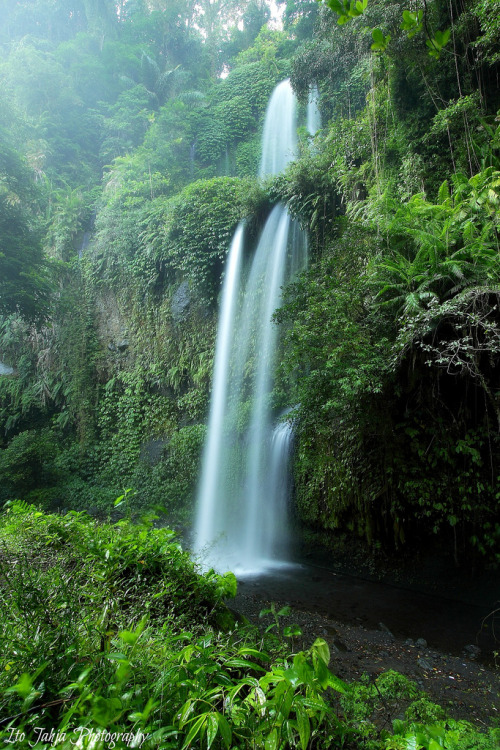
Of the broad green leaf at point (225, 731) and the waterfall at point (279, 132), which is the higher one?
the waterfall at point (279, 132)

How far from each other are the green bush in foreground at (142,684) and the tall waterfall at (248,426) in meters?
4.66

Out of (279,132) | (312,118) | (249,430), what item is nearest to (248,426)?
(249,430)

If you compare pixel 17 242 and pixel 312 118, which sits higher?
pixel 312 118

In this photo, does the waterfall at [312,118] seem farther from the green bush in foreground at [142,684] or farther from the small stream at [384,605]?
the green bush in foreground at [142,684]

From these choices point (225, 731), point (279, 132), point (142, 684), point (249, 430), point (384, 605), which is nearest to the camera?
point (225, 731)

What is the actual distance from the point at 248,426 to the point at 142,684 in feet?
24.3

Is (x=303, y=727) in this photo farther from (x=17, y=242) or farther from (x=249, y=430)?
(x=17, y=242)

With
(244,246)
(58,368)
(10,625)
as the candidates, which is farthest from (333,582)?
(58,368)

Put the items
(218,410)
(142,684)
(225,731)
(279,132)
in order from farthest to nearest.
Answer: (279,132), (218,410), (142,684), (225,731)

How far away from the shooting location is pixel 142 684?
4.99 feet

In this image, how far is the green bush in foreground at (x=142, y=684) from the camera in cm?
123

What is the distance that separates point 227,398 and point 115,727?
8.91m

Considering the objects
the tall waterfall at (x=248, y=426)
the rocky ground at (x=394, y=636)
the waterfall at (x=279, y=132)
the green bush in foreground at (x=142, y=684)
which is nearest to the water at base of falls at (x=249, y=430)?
the tall waterfall at (x=248, y=426)

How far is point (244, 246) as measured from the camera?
35.1 ft
